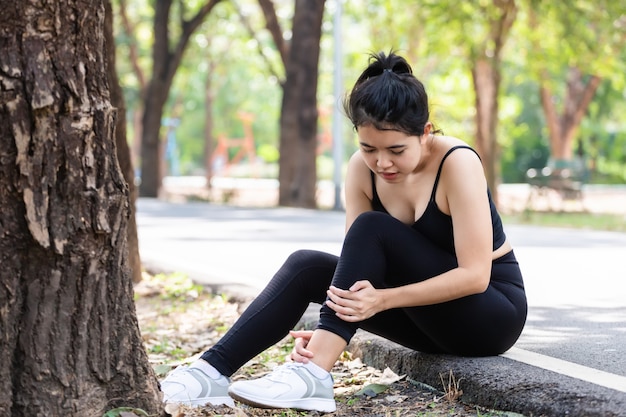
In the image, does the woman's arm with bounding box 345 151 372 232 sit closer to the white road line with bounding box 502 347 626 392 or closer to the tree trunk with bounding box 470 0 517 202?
the white road line with bounding box 502 347 626 392

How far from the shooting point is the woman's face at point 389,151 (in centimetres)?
359

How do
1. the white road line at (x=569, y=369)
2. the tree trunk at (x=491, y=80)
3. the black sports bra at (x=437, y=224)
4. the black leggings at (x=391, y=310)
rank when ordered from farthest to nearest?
the tree trunk at (x=491, y=80), the black sports bra at (x=437, y=224), the black leggings at (x=391, y=310), the white road line at (x=569, y=369)

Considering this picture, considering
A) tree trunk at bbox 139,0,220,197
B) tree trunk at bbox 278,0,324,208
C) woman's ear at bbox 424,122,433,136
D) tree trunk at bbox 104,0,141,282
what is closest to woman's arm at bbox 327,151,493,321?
woman's ear at bbox 424,122,433,136

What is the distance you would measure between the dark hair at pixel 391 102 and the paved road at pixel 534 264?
3.41ft

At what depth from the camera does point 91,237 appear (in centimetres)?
306

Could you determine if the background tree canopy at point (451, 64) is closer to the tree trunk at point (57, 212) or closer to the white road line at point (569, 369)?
the white road line at point (569, 369)

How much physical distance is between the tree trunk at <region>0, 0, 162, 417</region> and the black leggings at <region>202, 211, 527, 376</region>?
0.77m

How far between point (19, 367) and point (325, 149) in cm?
7080

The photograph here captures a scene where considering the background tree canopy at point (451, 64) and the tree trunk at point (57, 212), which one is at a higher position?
the background tree canopy at point (451, 64)

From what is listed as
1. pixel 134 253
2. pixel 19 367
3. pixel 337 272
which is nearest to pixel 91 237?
pixel 19 367

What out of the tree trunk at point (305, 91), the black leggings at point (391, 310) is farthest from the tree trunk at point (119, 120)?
the tree trunk at point (305, 91)

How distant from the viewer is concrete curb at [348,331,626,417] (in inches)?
126

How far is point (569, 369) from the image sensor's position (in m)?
3.71

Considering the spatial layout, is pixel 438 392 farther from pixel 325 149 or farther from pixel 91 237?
pixel 325 149
